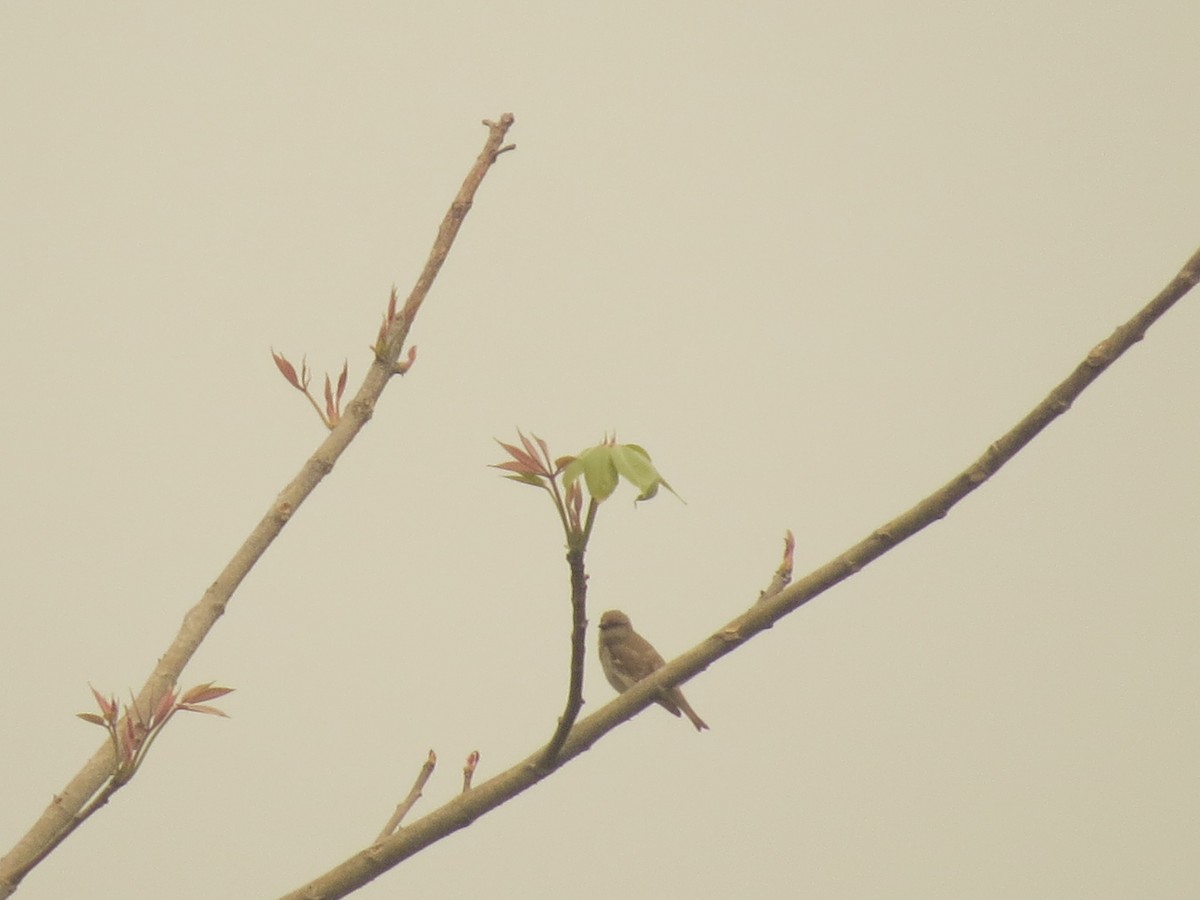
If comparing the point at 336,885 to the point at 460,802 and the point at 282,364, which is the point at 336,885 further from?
the point at 282,364

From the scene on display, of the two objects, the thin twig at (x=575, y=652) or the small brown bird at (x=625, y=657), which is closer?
the thin twig at (x=575, y=652)

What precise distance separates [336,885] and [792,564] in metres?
0.74

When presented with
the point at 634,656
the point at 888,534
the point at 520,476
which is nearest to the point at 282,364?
the point at 520,476

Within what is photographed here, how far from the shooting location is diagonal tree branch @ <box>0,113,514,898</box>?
5.37 feet

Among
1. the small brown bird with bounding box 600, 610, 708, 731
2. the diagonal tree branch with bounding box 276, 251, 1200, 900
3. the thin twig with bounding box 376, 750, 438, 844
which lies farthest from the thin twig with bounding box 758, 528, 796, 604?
the small brown bird with bounding box 600, 610, 708, 731

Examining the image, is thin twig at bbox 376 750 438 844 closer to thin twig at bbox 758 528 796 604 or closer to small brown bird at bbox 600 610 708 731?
thin twig at bbox 758 528 796 604

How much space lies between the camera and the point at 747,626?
1473 millimetres

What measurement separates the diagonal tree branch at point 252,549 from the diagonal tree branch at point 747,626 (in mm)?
342

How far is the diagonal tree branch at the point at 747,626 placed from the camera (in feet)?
4.40

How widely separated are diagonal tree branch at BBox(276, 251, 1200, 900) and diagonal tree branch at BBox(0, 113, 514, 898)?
1.12 feet

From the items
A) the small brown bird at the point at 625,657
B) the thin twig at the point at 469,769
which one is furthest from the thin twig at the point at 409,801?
the small brown bird at the point at 625,657

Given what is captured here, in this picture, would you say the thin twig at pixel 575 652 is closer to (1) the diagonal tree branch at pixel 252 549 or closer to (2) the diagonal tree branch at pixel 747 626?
(2) the diagonal tree branch at pixel 747 626

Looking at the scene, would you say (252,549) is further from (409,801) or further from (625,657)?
(625,657)

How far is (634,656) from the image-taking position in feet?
14.1
